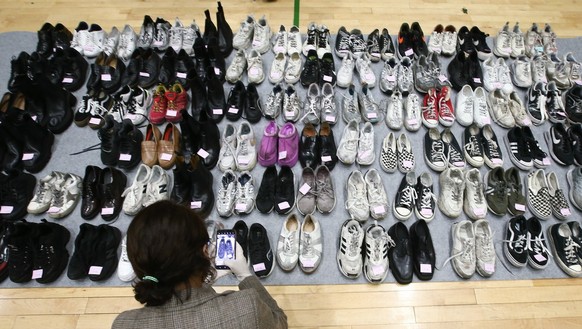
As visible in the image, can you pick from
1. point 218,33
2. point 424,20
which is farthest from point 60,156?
point 424,20

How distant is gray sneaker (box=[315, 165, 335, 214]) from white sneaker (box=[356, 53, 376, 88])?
36.2 inches

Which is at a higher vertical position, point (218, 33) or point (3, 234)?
point (218, 33)

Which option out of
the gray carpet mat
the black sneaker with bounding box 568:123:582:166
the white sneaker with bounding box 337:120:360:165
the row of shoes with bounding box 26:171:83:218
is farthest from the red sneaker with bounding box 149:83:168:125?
the black sneaker with bounding box 568:123:582:166

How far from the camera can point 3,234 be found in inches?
78.2

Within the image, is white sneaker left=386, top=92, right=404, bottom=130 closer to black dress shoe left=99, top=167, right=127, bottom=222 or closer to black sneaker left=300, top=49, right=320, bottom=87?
black sneaker left=300, top=49, right=320, bottom=87

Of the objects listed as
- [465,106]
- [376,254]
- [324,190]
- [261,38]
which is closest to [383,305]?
[376,254]

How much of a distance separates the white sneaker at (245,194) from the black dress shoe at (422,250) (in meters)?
0.95

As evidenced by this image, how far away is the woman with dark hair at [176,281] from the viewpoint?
3.10 ft

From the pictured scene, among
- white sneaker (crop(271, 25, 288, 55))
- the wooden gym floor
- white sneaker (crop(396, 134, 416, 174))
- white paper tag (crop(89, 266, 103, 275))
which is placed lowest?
the wooden gym floor

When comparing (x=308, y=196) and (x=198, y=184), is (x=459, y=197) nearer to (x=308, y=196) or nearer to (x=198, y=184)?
(x=308, y=196)

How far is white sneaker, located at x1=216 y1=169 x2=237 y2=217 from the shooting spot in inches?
82.7

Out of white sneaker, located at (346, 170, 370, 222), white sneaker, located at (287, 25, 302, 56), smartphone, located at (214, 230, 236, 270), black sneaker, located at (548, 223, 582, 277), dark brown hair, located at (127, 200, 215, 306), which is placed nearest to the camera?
dark brown hair, located at (127, 200, 215, 306)

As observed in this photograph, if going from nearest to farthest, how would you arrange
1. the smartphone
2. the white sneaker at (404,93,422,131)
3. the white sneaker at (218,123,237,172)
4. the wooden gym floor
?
1. the smartphone
2. the wooden gym floor
3. the white sneaker at (218,123,237,172)
4. the white sneaker at (404,93,422,131)

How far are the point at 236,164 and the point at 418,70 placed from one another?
5.16ft
